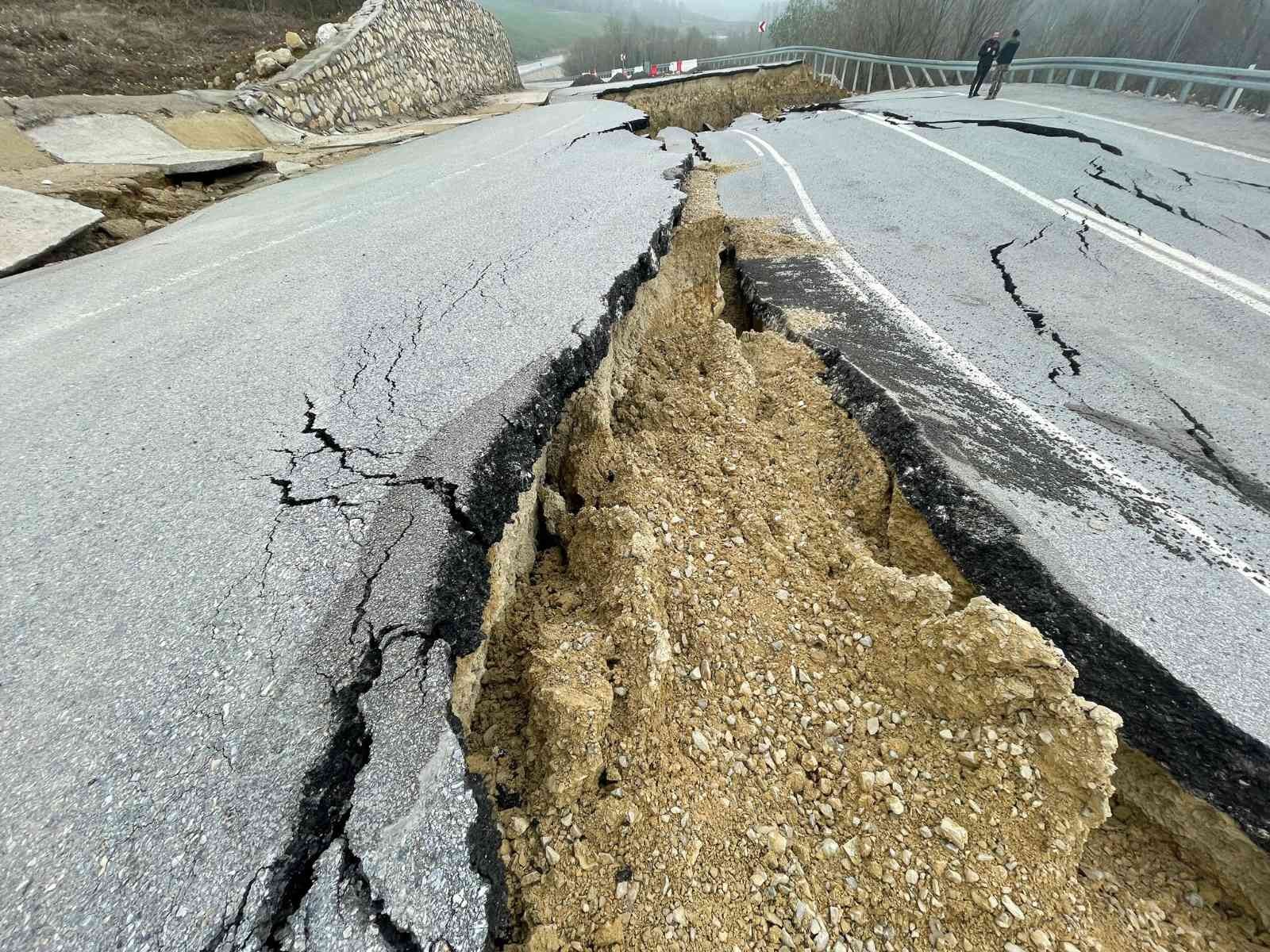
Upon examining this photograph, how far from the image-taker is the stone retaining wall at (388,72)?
402 inches

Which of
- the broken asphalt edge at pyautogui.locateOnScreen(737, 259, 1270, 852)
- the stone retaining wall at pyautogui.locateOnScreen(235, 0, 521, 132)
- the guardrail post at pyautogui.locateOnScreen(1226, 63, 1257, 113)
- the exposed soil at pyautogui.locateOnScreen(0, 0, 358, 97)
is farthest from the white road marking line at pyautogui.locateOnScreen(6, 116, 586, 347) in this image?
the guardrail post at pyautogui.locateOnScreen(1226, 63, 1257, 113)

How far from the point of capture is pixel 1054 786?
5.89 ft

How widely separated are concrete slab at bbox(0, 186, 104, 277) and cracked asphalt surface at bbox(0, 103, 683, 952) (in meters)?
0.65

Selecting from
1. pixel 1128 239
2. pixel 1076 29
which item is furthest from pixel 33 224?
pixel 1076 29

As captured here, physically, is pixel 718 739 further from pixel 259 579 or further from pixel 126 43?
pixel 126 43

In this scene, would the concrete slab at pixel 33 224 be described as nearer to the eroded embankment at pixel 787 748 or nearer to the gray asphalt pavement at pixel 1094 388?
the eroded embankment at pixel 787 748

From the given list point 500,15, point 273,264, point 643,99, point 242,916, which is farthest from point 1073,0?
point 500,15

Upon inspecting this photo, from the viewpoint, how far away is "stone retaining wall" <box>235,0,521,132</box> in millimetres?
10211

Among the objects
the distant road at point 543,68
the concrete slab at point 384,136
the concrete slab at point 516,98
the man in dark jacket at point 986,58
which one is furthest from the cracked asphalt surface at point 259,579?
the distant road at point 543,68

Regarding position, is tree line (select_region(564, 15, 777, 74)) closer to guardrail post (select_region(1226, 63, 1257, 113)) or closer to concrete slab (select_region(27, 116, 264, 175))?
guardrail post (select_region(1226, 63, 1257, 113))

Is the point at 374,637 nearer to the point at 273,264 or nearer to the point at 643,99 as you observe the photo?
the point at 273,264

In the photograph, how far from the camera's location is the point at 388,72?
12609 millimetres

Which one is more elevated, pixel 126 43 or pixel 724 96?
pixel 126 43

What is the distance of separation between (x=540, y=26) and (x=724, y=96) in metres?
79.0
